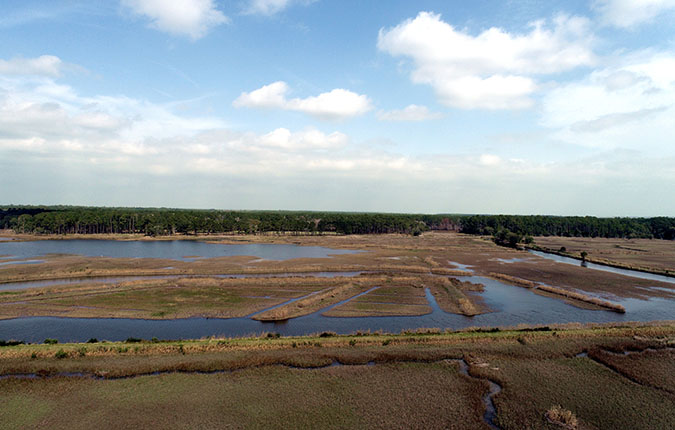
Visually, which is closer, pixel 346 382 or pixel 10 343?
pixel 346 382

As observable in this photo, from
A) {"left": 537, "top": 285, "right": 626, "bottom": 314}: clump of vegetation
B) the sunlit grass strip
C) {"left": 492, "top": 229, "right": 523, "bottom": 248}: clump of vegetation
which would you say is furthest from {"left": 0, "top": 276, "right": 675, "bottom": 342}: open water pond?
{"left": 492, "top": 229, "right": 523, "bottom": 248}: clump of vegetation

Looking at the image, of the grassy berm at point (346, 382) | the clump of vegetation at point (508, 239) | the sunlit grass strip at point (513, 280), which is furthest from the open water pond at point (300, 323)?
the clump of vegetation at point (508, 239)

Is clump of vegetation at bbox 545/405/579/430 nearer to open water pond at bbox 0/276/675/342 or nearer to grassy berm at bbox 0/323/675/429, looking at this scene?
grassy berm at bbox 0/323/675/429

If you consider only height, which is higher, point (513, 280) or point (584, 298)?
point (513, 280)

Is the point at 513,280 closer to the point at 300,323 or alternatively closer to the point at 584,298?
the point at 584,298

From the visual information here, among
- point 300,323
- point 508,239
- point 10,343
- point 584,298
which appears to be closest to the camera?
A: point 10,343

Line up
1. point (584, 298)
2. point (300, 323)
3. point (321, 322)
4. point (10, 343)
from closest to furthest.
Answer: point (10, 343) < point (300, 323) < point (321, 322) < point (584, 298)

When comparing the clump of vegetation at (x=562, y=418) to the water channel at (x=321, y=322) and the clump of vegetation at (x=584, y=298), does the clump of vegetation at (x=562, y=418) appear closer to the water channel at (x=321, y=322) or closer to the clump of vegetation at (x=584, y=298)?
the water channel at (x=321, y=322)

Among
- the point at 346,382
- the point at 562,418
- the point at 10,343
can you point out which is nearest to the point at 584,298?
the point at 562,418
